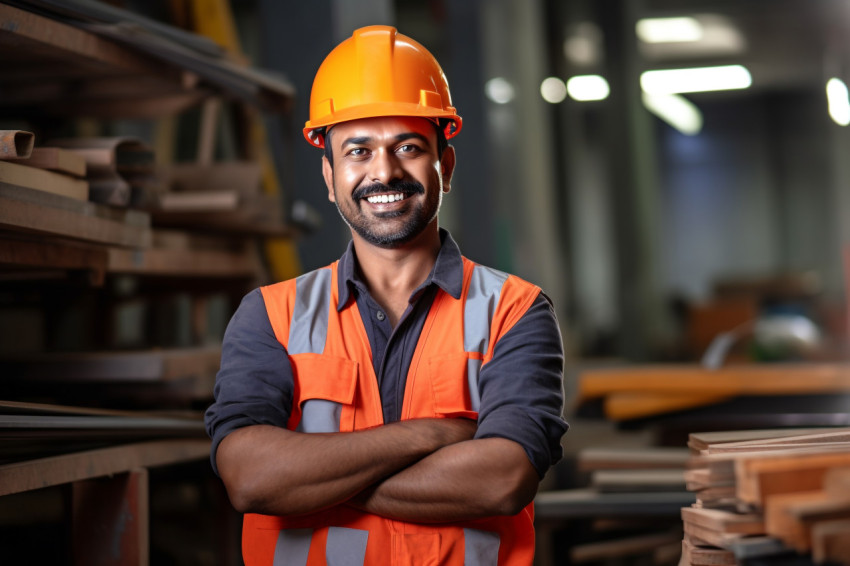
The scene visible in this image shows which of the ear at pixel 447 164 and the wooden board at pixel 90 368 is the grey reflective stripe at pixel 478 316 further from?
the wooden board at pixel 90 368

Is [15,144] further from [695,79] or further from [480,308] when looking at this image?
[695,79]

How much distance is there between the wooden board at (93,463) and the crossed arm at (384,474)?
0.76 meters

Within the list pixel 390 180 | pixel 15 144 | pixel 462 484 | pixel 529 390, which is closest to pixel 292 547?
pixel 462 484

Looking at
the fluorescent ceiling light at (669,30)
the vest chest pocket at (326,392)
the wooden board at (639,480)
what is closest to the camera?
the vest chest pocket at (326,392)

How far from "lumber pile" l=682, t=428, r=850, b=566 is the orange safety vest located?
0.57 metres

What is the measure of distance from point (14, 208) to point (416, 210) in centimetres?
120

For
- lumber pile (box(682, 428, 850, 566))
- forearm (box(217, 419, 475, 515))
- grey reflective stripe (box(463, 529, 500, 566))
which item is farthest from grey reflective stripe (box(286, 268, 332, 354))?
lumber pile (box(682, 428, 850, 566))

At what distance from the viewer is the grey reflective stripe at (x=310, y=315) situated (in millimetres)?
2477

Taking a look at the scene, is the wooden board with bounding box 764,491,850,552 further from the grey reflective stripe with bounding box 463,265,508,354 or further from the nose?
the nose

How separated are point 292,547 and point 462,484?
0.52 meters

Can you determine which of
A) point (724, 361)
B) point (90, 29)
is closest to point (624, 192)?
point (724, 361)

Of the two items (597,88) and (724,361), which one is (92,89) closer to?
(724,361)

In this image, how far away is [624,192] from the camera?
1170 cm

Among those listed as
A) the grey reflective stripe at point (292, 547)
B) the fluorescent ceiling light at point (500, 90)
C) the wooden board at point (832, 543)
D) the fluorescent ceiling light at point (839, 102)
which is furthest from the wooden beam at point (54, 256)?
the fluorescent ceiling light at point (839, 102)
